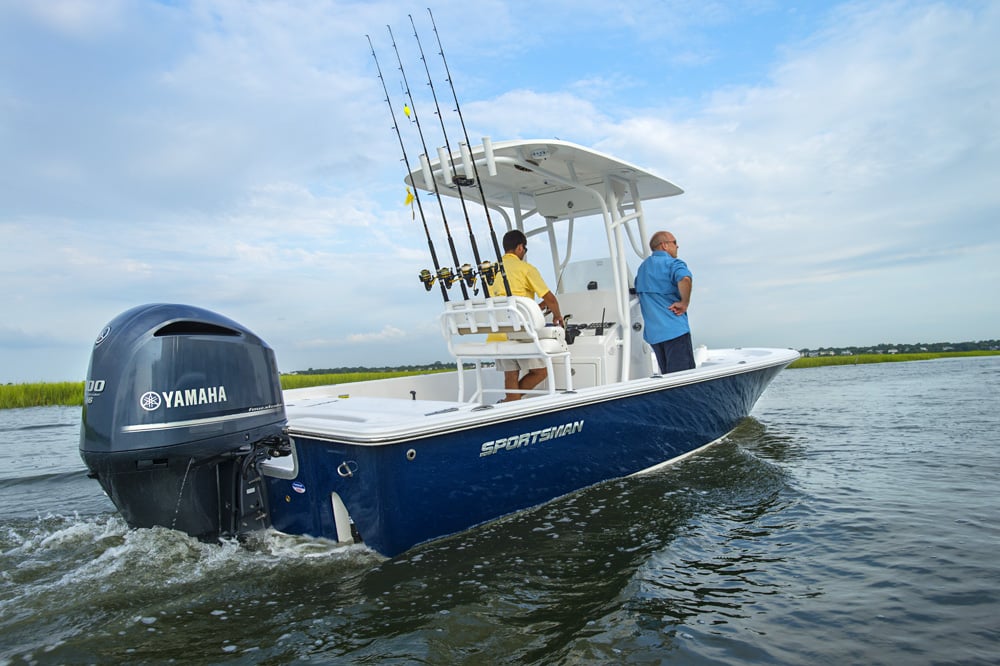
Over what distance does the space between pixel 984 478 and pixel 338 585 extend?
5.00 metres

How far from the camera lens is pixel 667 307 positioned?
5.84m

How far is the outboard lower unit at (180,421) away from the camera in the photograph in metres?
3.12

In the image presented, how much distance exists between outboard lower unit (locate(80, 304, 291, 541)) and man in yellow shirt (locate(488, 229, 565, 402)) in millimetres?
2123

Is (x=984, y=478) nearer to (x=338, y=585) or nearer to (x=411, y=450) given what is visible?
(x=411, y=450)

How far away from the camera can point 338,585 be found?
10.3ft

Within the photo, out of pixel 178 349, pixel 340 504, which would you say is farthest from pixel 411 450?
pixel 178 349

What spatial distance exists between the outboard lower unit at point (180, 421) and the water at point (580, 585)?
19 cm

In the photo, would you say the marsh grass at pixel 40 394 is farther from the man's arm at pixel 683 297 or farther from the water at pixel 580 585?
the water at pixel 580 585

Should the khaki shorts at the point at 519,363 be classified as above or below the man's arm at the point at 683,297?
below

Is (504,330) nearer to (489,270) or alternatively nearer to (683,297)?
(489,270)

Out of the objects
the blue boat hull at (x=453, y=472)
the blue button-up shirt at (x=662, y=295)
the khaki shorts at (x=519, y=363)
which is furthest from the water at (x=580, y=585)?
the blue button-up shirt at (x=662, y=295)

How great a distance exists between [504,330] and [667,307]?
1.89m

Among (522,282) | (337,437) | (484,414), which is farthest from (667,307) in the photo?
(337,437)

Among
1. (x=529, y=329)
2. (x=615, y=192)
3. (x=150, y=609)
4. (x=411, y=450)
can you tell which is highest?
(x=615, y=192)
